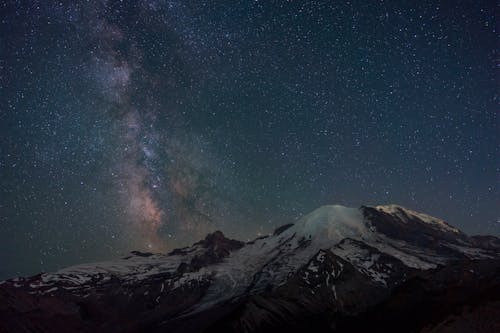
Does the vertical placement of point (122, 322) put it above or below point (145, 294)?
below

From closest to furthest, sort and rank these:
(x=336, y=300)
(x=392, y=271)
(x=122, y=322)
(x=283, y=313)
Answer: (x=283, y=313) < (x=336, y=300) < (x=122, y=322) < (x=392, y=271)

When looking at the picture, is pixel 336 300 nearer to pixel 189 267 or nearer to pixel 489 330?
pixel 489 330

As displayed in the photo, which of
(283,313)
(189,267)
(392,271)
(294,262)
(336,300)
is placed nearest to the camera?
(283,313)

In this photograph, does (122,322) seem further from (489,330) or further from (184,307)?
(489,330)

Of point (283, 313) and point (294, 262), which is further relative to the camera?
point (294, 262)

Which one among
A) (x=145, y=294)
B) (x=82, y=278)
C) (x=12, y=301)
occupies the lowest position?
(x=145, y=294)

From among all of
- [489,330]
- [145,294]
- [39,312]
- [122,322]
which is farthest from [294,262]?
[489,330]
